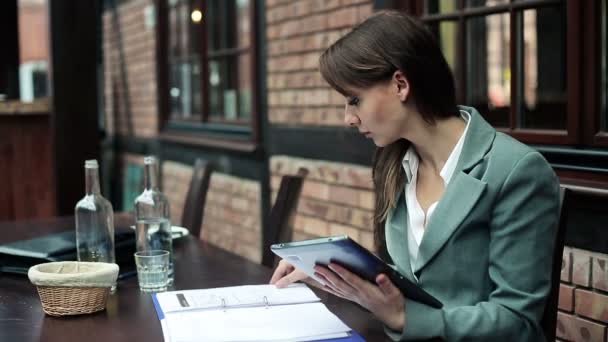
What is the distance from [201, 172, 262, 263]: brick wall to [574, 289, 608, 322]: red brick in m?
2.36

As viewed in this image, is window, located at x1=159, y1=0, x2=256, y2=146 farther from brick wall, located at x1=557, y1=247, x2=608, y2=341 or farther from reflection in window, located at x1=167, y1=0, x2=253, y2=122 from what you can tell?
brick wall, located at x1=557, y1=247, x2=608, y2=341

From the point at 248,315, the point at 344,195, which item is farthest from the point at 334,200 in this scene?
the point at 248,315

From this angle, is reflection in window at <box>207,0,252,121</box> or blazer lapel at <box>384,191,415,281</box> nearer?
blazer lapel at <box>384,191,415,281</box>

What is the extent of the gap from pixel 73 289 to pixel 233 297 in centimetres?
→ 31

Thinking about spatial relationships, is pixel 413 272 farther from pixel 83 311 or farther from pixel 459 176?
pixel 83 311

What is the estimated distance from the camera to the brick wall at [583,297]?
2207mm

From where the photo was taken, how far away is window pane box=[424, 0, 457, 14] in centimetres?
299

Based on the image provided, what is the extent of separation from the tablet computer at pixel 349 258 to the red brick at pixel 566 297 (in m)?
1.10

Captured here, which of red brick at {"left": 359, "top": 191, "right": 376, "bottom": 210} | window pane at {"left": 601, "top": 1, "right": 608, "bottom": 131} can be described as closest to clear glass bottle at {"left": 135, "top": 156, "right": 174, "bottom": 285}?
window pane at {"left": 601, "top": 1, "right": 608, "bottom": 131}

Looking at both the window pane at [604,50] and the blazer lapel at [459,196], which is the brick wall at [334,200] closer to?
the window pane at [604,50]

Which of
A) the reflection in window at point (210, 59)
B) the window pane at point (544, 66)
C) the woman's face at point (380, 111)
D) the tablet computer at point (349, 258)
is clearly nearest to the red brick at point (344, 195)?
the window pane at point (544, 66)

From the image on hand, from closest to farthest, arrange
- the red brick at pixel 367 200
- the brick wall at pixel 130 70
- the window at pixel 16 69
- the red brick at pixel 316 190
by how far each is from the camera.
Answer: the red brick at pixel 367 200 → the red brick at pixel 316 190 → the window at pixel 16 69 → the brick wall at pixel 130 70

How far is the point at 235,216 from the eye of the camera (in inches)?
187

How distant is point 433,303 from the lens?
4.45 ft
